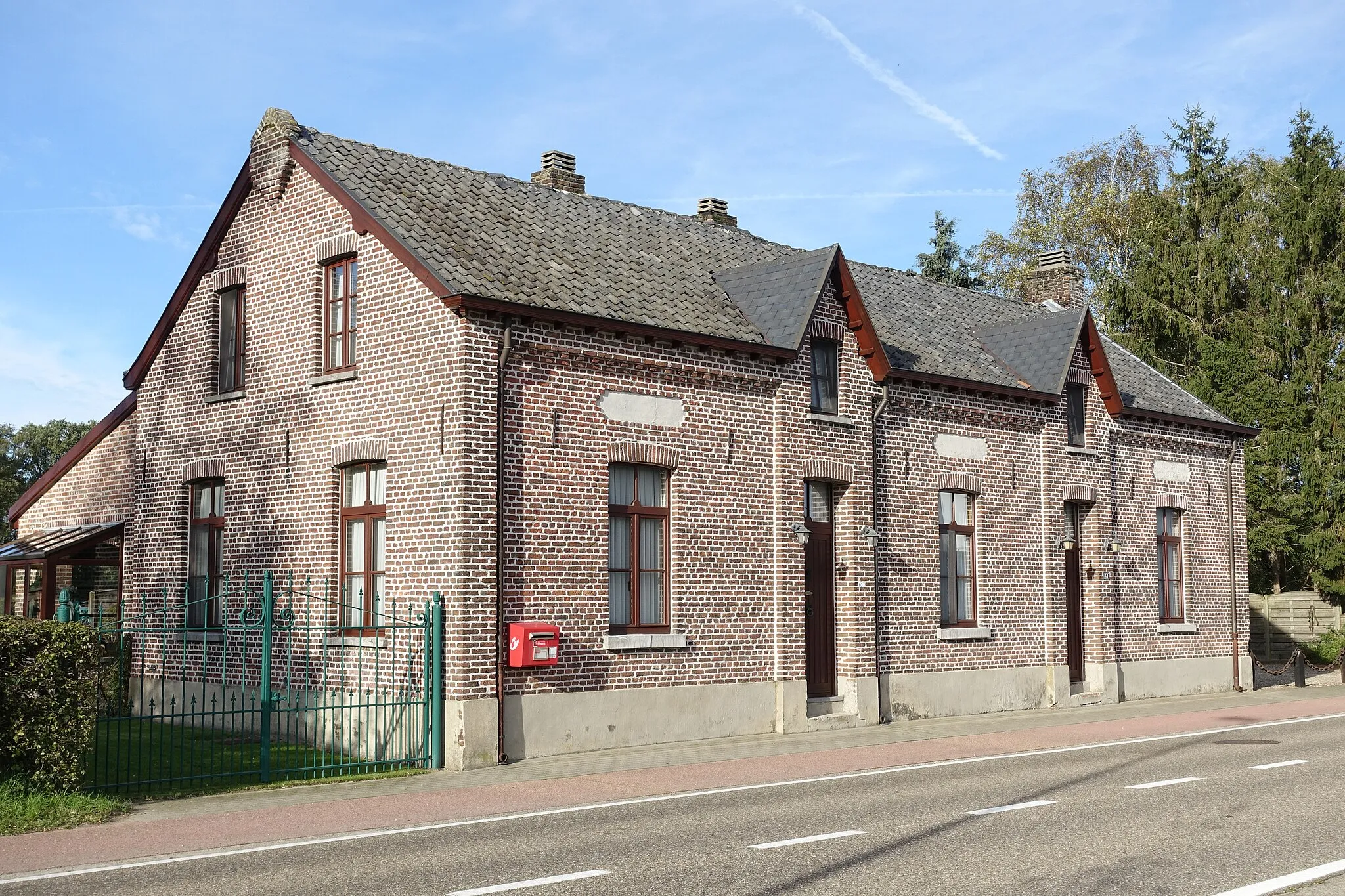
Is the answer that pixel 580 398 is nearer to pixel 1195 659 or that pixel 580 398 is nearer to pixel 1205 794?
pixel 1205 794

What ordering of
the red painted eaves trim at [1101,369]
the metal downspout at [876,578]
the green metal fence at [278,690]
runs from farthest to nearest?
the red painted eaves trim at [1101,369]
the metal downspout at [876,578]
the green metal fence at [278,690]

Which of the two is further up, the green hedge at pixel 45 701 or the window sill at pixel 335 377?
the window sill at pixel 335 377

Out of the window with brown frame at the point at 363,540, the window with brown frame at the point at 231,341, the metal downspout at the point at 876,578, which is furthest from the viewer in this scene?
the metal downspout at the point at 876,578

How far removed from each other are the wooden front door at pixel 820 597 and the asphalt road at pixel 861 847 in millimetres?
6334

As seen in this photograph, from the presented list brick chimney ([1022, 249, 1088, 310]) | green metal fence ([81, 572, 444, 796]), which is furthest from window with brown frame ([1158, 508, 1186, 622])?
green metal fence ([81, 572, 444, 796])

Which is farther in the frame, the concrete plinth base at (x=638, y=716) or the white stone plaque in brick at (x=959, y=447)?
the white stone plaque in brick at (x=959, y=447)

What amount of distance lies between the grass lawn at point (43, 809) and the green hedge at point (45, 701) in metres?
0.17

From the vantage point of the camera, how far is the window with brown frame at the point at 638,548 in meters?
17.1

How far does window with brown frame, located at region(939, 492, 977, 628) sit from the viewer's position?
21781 mm

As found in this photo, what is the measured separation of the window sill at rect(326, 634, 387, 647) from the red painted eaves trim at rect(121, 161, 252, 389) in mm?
6588

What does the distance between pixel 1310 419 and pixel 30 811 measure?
35.8m

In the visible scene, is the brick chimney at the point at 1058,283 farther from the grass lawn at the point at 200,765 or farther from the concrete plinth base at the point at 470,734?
the grass lawn at the point at 200,765

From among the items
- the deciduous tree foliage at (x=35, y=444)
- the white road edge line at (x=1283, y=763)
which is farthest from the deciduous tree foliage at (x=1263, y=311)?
the deciduous tree foliage at (x=35, y=444)

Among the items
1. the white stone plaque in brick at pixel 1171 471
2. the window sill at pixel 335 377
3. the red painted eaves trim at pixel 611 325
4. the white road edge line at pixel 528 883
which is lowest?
the white road edge line at pixel 528 883
